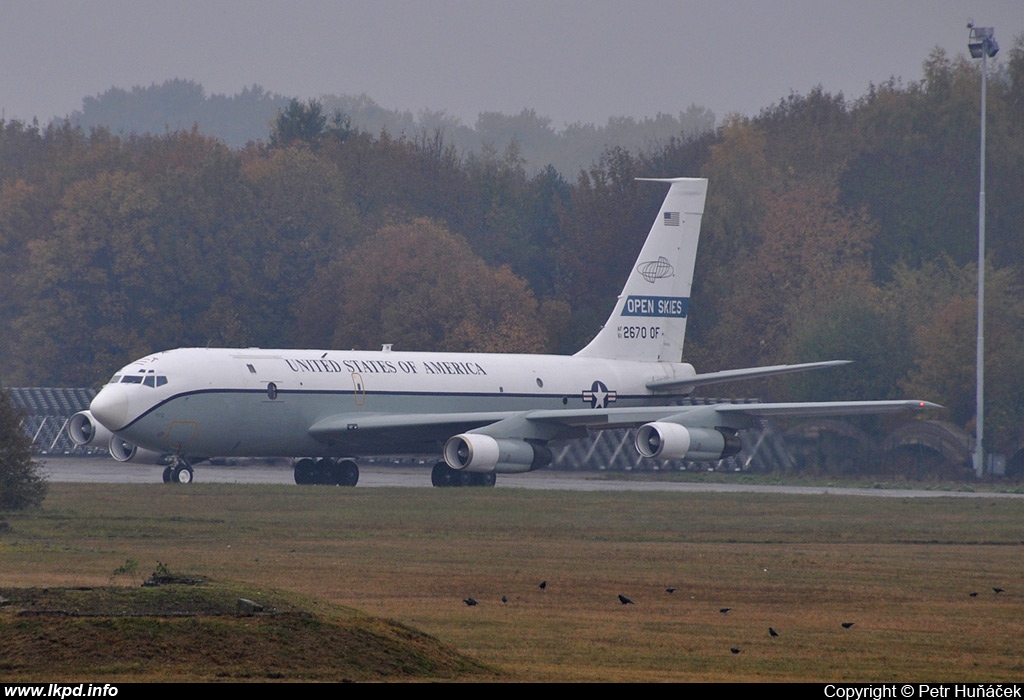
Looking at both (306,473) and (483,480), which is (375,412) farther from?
(483,480)

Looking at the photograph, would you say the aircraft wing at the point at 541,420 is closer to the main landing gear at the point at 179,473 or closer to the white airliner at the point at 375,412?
the white airliner at the point at 375,412

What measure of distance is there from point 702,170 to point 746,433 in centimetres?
4409

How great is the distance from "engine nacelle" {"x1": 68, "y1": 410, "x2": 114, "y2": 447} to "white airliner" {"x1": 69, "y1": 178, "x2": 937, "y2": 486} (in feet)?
0.12

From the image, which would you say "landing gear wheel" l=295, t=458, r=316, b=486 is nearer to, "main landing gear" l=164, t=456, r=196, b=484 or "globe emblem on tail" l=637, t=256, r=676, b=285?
"main landing gear" l=164, t=456, r=196, b=484

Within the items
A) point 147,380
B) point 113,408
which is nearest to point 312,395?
point 147,380

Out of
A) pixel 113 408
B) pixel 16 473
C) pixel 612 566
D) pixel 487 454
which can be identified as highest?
pixel 113 408

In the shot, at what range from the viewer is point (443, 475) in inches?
1588

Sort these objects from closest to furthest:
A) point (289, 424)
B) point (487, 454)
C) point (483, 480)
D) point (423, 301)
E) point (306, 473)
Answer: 1. point (487, 454)
2. point (289, 424)
3. point (483, 480)
4. point (306, 473)
5. point (423, 301)

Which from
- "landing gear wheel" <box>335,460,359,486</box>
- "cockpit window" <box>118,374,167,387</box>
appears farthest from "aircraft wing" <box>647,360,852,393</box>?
"cockpit window" <box>118,374,167,387</box>

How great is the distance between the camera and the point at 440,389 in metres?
42.2

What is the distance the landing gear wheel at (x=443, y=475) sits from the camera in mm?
40125

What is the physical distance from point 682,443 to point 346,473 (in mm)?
8804

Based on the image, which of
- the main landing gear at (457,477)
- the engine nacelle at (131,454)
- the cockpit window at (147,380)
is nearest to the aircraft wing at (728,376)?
the main landing gear at (457,477)
